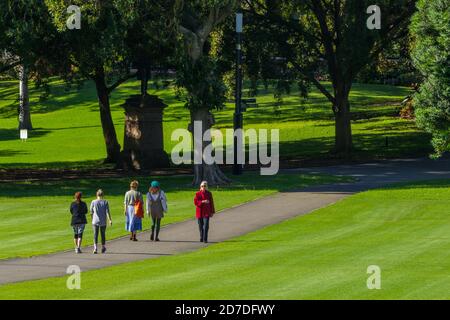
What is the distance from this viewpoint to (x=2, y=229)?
32.8 m

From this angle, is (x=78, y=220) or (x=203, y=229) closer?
(x=78, y=220)

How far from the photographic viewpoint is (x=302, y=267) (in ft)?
77.7

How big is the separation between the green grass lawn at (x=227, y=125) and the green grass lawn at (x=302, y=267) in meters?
25.1

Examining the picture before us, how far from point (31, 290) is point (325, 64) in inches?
1641

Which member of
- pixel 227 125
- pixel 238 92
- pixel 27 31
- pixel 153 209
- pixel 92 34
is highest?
pixel 27 31

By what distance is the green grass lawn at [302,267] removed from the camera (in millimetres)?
20391

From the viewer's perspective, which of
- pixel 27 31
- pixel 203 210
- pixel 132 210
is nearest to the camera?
pixel 203 210

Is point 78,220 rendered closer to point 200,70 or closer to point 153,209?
point 153,209

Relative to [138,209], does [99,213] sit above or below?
above

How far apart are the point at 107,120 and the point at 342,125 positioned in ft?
40.9

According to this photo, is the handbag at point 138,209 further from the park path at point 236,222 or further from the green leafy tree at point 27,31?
the green leafy tree at point 27,31

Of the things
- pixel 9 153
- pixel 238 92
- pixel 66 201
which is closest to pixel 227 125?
pixel 9 153

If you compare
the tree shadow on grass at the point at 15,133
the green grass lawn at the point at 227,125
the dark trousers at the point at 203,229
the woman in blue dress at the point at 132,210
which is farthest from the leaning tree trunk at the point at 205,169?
the tree shadow on grass at the point at 15,133

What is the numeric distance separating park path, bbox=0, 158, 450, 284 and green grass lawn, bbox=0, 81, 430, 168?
6701 mm
